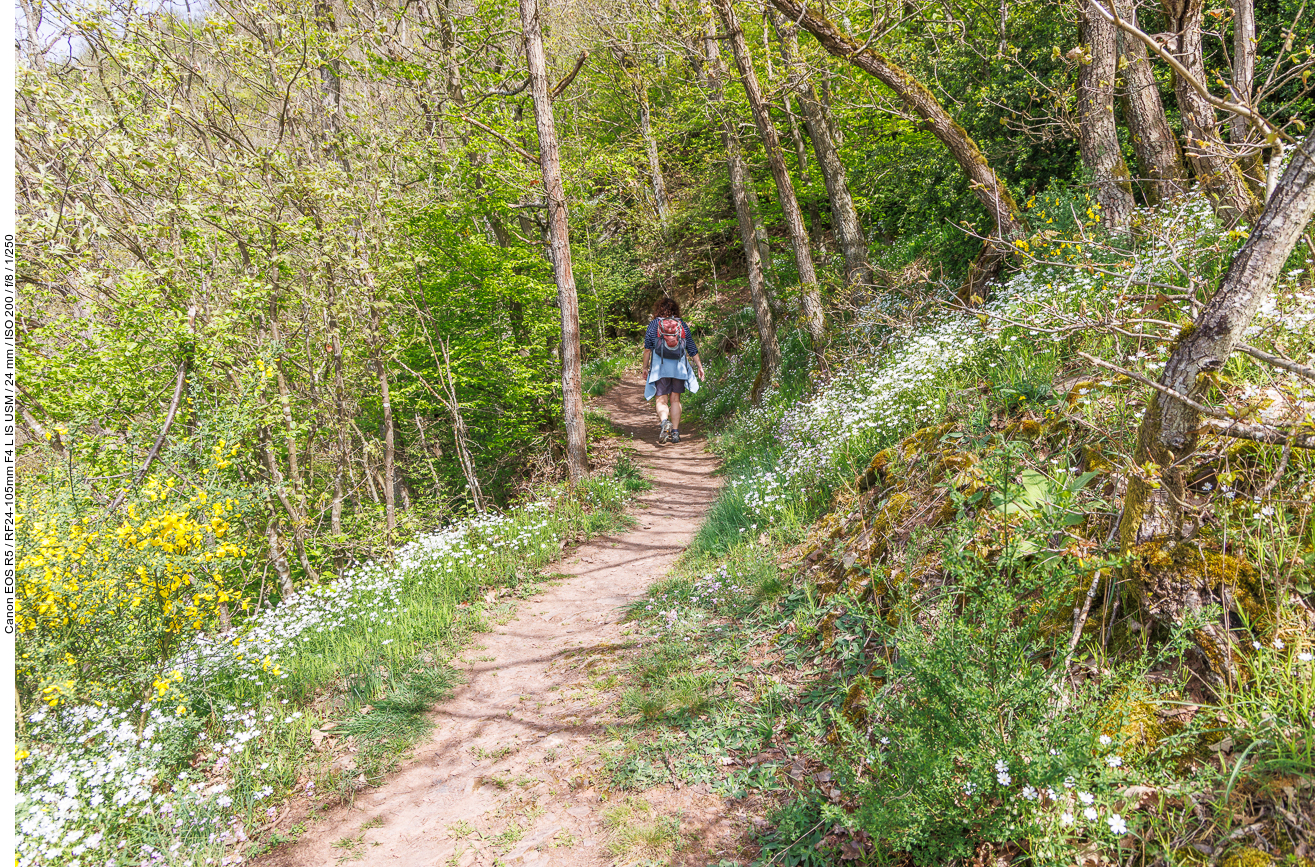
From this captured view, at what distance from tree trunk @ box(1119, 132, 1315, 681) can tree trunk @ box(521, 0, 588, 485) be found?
6.89 metres

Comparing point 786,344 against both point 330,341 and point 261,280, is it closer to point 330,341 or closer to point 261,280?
point 330,341

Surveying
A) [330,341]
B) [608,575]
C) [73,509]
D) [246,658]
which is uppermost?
[330,341]

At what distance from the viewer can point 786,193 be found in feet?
31.6

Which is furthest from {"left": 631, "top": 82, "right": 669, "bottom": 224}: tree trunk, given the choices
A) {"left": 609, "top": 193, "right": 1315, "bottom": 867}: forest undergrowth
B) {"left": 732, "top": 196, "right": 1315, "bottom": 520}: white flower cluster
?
{"left": 609, "top": 193, "right": 1315, "bottom": 867}: forest undergrowth

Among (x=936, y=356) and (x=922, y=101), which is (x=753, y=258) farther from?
(x=936, y=356)

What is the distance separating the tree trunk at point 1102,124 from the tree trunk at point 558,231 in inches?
233

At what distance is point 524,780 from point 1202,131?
5742mm

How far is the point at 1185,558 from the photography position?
242 cm

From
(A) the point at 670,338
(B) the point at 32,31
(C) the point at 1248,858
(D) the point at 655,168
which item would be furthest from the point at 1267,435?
(D) the point at 655,168

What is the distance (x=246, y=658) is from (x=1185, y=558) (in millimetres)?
5910

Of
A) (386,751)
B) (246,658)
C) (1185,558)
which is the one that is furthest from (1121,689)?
(246,658)

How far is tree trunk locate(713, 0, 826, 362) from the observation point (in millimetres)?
8711

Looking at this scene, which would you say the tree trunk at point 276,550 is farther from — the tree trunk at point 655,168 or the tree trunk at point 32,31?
the tree trunk at point 655,168

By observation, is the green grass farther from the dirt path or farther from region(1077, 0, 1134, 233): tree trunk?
region(1077, 0, 1134, 233): tree trunk
